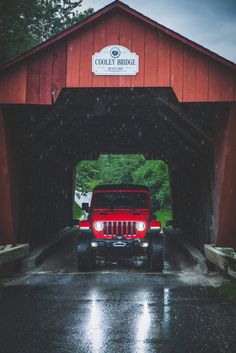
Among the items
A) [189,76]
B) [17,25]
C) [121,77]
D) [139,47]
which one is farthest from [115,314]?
[17,25]

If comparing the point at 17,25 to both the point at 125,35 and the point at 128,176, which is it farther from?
the point at 128,176

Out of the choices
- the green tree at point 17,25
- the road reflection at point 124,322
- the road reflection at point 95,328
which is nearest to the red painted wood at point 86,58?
the road reflection at point 124,322

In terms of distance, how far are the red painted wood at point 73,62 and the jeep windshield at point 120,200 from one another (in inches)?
122

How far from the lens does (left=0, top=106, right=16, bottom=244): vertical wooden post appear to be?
9952mm

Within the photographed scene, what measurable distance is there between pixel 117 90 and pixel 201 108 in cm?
206

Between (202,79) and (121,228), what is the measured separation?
141 inches

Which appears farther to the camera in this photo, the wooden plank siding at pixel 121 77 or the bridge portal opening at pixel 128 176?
the bridge portal opening at pixel 128 176

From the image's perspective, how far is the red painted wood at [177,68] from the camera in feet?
32.7

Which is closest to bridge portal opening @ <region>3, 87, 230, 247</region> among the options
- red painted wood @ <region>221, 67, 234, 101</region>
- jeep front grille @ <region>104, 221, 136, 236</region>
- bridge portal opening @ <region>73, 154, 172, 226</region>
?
red painted wood @ <region>221, 67, 234, 101</region>

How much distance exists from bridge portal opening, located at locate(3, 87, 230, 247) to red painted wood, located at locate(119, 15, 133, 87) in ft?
0.91

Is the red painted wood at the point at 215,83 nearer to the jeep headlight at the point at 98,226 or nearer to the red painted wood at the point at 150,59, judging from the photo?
the red painted wood at the point at 150,59

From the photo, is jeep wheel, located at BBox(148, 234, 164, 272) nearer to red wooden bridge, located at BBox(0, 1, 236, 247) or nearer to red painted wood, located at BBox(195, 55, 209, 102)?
red wooden bridge, located at BBox(0, 1, 236, 247)

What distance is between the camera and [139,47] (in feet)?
32.9

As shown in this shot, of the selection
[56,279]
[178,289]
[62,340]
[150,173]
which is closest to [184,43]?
[178,289]
